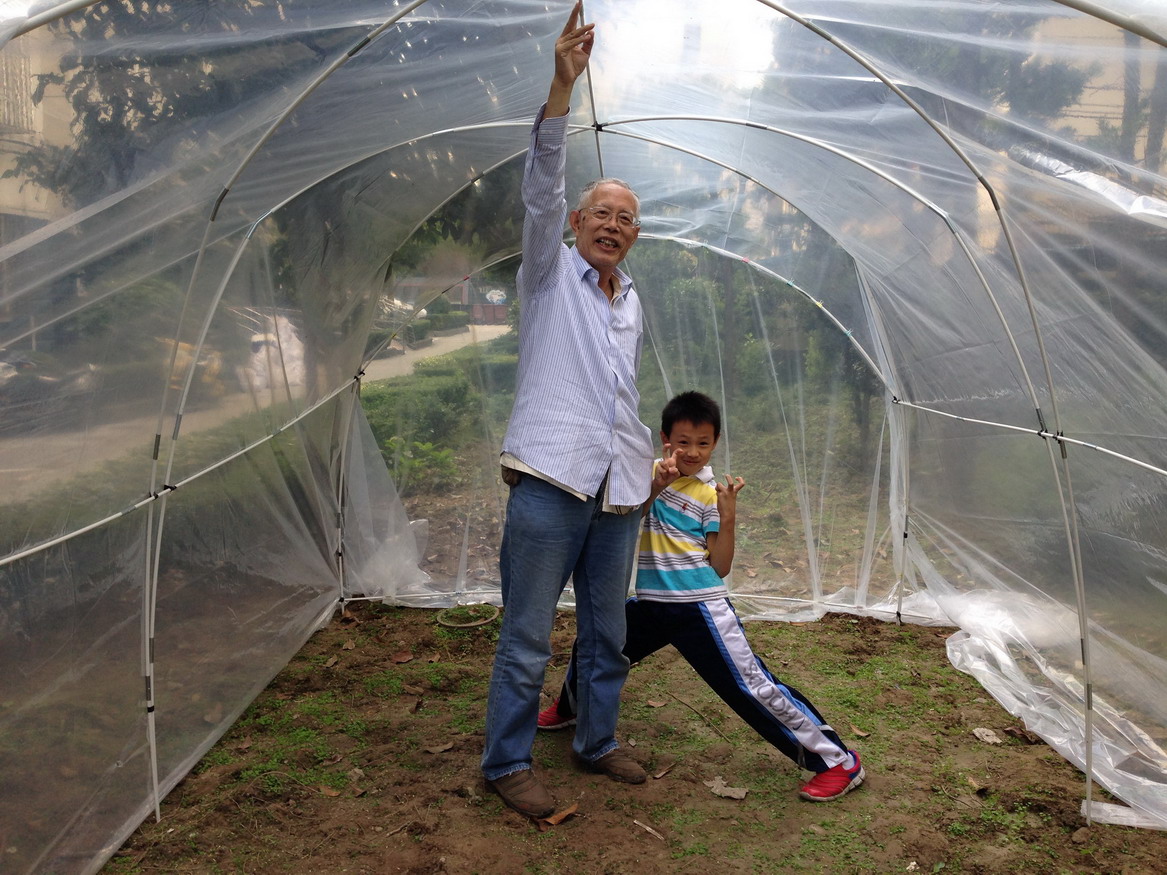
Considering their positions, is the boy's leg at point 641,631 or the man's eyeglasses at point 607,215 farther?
the boy's leg at point 641,631

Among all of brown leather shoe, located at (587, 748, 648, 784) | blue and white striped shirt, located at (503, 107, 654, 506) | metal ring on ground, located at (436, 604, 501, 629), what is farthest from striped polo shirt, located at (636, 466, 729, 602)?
metal ring on ground, located at (436, 604, 501, 629)

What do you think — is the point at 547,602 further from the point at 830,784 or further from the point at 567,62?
the point at 567,62

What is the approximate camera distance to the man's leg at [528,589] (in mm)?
3145

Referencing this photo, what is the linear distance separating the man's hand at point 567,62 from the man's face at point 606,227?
43 centimetres

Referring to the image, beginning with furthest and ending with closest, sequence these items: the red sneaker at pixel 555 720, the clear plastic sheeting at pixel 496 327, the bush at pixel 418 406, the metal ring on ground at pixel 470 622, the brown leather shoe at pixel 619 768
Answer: the bush at pixel 418 406 → the metal ring on ground at pixel 470 622 → the red sneaker at pixel 555 720 → the brown leather shoe at pixel 619 768 → the clear plastic sheeting at pixel 496 327

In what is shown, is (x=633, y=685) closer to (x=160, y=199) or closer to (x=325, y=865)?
(x=325, y=865)

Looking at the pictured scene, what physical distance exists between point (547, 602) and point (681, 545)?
638 millimetres

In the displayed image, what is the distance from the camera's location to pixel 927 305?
→ 4754 mm

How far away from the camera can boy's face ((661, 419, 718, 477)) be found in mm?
3596

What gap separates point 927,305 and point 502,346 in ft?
9.24

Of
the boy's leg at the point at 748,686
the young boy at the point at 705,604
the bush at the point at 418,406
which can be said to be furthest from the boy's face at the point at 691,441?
the bush at the point at 418,406

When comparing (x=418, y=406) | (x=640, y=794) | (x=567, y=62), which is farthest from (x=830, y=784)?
(x=418, y=406)

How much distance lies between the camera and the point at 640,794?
11.9 ft

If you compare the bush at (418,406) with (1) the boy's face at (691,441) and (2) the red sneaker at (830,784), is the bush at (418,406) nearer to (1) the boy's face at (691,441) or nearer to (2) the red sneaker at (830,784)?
(1) the boy's face at (691,441)
